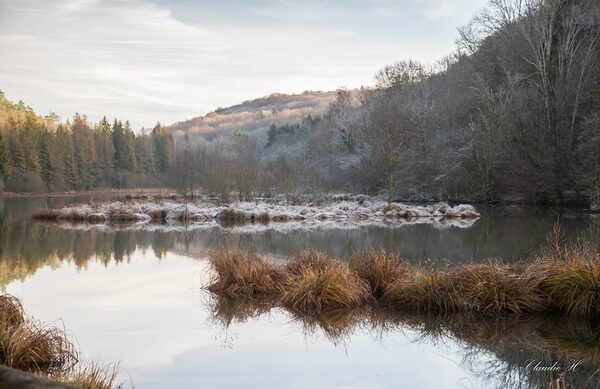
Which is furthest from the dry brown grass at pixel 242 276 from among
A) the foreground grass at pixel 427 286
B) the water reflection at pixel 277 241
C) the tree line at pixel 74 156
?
the tree line at pixel 74 156

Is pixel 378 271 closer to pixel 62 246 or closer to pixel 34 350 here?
pixel 34 350

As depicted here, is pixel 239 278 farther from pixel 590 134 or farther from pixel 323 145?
pixel 323 145

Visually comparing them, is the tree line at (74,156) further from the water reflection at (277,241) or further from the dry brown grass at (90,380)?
the dry brown grass at (90,380)

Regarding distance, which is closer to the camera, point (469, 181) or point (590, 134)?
point (590, 134)

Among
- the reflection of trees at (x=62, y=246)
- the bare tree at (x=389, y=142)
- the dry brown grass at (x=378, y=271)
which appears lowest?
the reflection of trees at (x=62, y=246)

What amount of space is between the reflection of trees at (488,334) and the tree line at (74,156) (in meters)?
70.7

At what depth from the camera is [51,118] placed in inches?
5468

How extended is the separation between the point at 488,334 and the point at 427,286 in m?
1.72

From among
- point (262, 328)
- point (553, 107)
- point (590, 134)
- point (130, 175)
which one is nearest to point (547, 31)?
point (553, 107)

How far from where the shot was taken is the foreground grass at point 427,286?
9.10 meters

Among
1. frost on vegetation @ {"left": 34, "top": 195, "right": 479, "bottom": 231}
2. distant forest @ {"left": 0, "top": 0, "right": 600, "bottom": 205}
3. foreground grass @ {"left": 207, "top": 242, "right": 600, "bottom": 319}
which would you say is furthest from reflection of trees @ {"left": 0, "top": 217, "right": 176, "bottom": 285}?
distant forest @ {"left": 0, "top": 0, "right": 600, "bottom": 205}

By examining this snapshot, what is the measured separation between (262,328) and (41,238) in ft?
53.1

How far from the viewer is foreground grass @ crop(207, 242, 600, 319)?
910cm

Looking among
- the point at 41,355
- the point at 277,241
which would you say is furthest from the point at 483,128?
the point at 41,355
